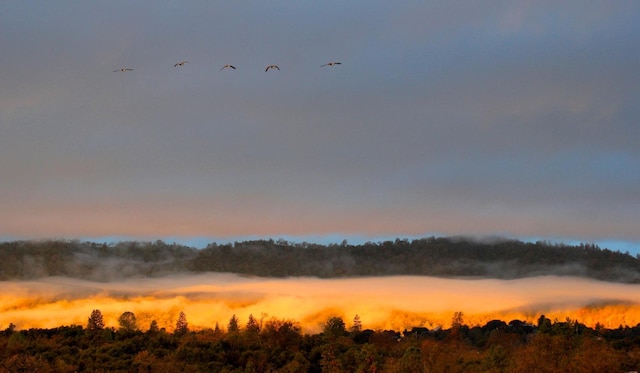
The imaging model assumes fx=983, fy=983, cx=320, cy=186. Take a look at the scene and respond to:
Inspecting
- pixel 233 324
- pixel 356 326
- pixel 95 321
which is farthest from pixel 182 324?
pixel 356 326

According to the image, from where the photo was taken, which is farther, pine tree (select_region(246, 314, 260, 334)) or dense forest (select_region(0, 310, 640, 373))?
pine tree (select_region(246, 314, 260, 334))

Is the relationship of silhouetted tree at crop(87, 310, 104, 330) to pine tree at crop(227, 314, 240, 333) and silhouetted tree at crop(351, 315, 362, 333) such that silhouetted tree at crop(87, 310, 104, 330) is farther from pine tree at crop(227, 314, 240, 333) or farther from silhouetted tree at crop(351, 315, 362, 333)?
silhouetted tree at crop(351, 315, 362, 333)

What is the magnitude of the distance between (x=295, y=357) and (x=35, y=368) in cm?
3452

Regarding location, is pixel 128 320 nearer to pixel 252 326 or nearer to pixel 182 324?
pixel 182 324

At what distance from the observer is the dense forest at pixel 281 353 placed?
95144mm

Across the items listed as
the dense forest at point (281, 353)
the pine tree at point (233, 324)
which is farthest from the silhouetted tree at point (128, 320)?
the pine tree at point (233, 324)

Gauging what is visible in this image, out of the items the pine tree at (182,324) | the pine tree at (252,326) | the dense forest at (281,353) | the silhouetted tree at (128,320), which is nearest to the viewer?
the dense forest at (281,353)

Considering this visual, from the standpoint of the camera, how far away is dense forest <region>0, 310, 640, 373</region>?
9514 centimetres

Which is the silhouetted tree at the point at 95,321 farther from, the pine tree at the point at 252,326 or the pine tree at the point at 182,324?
the pine tree at the point at 252,326

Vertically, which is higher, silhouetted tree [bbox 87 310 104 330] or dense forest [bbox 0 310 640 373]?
silhouetted tree [bbox 87 310 104 330]

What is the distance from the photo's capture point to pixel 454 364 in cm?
10969

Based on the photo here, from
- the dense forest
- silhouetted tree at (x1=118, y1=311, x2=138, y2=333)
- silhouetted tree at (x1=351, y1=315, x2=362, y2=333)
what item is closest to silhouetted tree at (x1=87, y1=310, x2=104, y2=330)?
the dense forest

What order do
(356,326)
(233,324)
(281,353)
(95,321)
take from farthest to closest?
(356,326)
(233,324)
(95,321)
(281,353)

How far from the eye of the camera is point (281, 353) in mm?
123688
